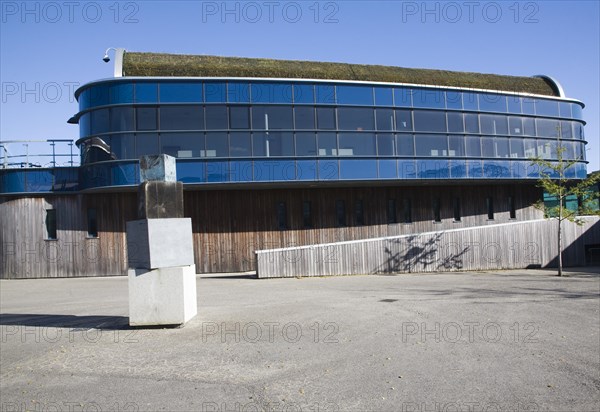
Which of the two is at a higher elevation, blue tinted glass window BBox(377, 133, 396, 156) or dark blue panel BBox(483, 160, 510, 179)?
blue tinted glass window BBox(377, 133, 396, 156)

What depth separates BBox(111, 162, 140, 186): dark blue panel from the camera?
24.3 m

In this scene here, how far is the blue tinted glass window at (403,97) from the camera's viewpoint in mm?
28172

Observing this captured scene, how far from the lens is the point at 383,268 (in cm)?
2584

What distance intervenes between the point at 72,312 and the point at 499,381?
1000 centimetres

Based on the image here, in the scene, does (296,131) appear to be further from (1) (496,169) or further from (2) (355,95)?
(1) (496,169)

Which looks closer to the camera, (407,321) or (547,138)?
(407,321)

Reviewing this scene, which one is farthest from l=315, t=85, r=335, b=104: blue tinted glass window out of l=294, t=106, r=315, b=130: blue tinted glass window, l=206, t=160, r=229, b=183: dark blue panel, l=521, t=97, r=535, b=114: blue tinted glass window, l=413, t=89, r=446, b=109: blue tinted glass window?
l=521, t=97, r=535, b=114: blue tinted glass window

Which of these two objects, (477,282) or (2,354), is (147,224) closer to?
(2,354)

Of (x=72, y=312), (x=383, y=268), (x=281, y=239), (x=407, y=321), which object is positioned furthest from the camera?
(x=281, y=239)

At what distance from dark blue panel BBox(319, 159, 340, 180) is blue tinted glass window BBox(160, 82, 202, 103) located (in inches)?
253

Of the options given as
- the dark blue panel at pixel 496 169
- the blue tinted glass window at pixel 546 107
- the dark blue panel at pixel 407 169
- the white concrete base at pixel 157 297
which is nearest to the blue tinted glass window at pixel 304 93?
the dark blue panel at pixel 407 169

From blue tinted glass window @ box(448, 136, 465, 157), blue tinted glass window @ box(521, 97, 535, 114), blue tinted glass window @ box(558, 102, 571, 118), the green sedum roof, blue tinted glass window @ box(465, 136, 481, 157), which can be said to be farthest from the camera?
blue tinted glass window @ box(558, 102, 571, 118)

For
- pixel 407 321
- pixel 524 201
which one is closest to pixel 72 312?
pixel 407 321

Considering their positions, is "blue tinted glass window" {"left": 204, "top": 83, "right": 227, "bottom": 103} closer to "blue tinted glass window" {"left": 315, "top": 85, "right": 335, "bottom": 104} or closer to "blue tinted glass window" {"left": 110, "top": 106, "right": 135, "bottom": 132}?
"blue tinted glass window" {"left": 110, "top": 106, "right": 135, "bottom": 132}
